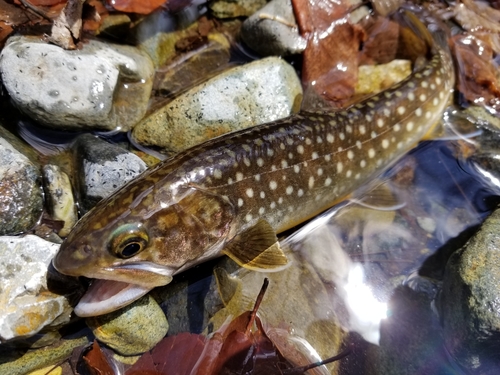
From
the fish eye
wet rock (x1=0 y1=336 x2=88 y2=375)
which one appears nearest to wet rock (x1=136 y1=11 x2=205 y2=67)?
the fish eye

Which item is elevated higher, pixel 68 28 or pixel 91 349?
pixel 68 28

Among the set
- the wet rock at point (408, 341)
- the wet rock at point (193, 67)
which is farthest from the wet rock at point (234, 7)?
the wet rock at point (408, 341)

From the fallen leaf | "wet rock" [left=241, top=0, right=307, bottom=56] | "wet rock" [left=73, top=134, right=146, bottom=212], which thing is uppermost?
the fallen leaf

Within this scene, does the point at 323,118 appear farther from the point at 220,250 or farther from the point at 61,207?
the point at 61,207

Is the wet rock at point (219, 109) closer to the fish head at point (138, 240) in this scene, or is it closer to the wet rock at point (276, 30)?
the wet rock at point (276, 30)

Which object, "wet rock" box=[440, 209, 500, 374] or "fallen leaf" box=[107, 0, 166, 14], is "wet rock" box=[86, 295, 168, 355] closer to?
"wet rock" box=[440, 209, 500, 374]

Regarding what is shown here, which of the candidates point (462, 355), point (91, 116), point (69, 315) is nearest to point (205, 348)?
point (69, 315)

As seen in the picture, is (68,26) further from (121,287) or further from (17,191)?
(121,287)
